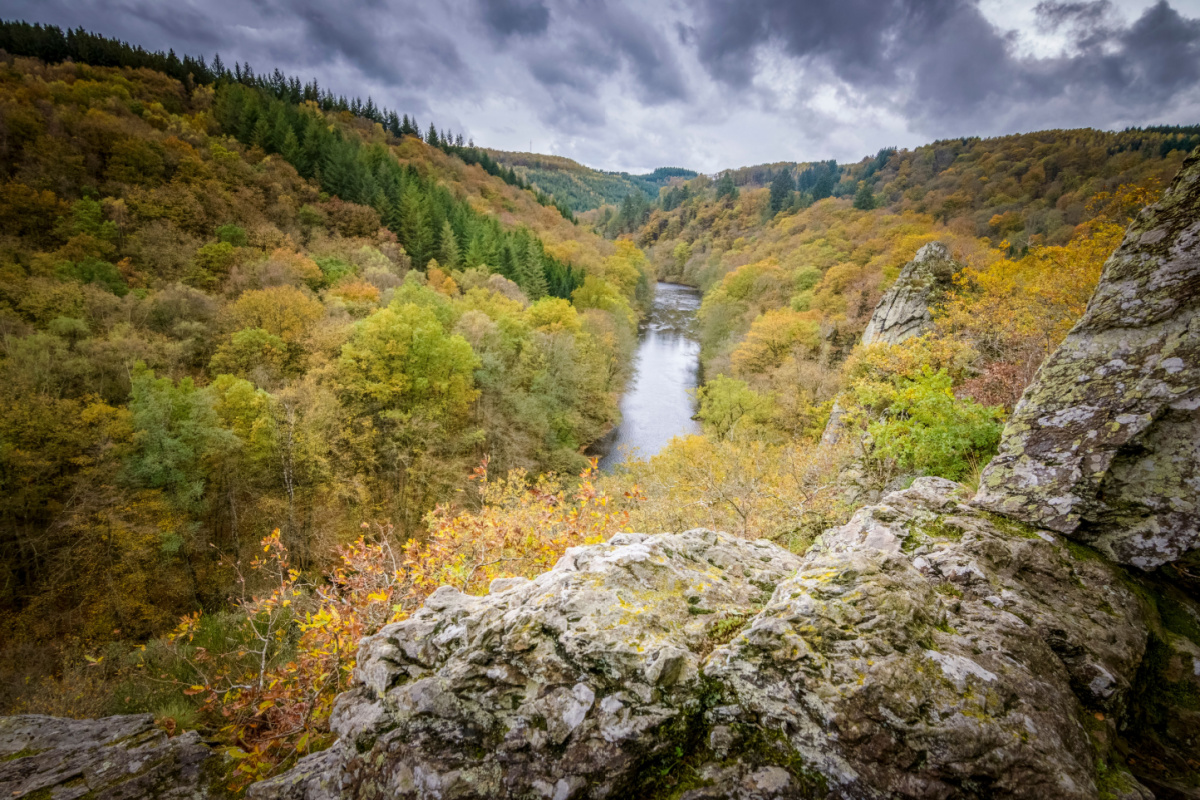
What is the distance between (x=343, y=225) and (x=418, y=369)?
28407mm

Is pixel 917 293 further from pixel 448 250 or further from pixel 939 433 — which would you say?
pixel 448 250

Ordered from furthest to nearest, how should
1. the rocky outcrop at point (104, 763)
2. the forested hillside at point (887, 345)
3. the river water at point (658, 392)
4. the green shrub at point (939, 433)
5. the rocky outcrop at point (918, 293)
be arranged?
the river water at point (658, 392) < the rocky outcrop at point (918, 293) < the forested hillside at point (887, 345) < the green shrub at point (939, 433) < the rocky outcrop at point (104, 763)

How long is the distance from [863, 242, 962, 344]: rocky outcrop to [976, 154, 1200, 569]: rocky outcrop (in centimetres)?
2055

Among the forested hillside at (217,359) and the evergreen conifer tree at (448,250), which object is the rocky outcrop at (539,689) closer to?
the forested hillside at (217,359)

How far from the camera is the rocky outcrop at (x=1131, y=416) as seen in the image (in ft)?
15.5

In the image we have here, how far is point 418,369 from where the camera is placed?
27641mm

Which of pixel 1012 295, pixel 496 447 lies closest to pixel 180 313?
pixel 496 447

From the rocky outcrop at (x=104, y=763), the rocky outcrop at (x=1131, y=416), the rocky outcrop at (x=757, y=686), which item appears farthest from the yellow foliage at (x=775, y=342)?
the rocky outcrop at (x=104, y=763)

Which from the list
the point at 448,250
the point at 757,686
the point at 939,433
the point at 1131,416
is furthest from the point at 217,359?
the point at 1131,416

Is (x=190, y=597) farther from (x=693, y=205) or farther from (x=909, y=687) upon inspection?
(x=693, y=205)

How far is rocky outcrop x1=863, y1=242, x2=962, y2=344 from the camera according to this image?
2397cm

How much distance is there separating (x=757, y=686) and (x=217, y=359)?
101 feet

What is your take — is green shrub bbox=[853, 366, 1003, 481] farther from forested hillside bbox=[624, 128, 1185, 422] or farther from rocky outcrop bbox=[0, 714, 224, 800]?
rocky outcrop bbox=[0, 714, 224, 800]

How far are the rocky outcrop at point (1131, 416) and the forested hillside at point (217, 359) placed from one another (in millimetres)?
22706
